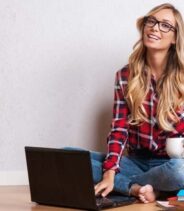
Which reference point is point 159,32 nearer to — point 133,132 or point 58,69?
point 133,132

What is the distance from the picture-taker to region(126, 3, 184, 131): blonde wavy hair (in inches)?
83.0

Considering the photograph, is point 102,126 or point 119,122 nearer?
point 119,122

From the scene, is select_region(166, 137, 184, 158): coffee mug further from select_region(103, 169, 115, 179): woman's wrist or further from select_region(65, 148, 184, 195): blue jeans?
select_region(103, 169, 115, 179): woman's wrist

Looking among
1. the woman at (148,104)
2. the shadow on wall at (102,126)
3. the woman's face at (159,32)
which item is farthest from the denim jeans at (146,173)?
the woman's face at (159,32)

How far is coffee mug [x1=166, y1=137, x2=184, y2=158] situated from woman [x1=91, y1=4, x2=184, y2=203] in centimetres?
4

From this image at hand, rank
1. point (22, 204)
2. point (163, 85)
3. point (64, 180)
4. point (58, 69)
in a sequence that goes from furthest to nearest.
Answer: point (58, 69) → point (163, 85) → point (22, 204) → point (64, 180)

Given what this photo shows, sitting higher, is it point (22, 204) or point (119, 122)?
point (119, 122)

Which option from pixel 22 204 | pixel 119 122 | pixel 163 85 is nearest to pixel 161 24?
pixel 163 85

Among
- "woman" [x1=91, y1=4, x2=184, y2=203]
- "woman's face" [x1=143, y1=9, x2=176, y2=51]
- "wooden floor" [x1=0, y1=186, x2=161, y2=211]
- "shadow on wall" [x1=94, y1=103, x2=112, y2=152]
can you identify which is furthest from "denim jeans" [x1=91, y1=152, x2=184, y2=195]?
"woman's face" [x1=143, y1=9, x2=176, y2=51]

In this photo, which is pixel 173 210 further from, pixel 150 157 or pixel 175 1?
pixel 175 1

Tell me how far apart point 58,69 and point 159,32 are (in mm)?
532

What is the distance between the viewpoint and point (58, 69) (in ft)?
8.11

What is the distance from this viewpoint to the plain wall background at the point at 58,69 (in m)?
2.43

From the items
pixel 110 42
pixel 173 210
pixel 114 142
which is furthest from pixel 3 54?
pixel 173 210
